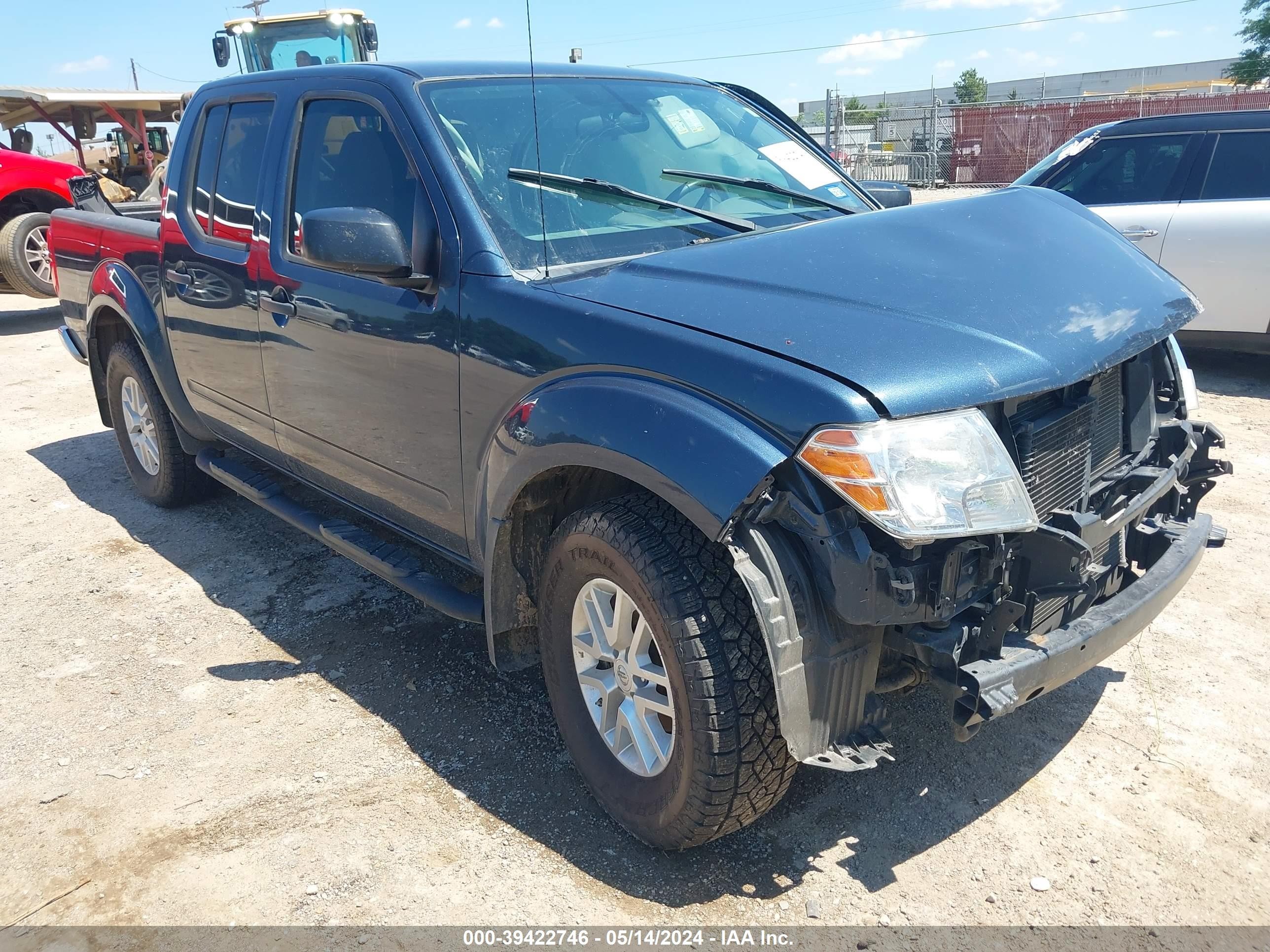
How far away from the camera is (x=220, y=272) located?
3.91m

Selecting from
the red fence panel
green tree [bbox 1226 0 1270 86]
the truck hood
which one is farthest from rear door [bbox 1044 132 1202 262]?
green tree [bbox 1226 0 1270 86]

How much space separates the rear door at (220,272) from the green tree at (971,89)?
148 ft

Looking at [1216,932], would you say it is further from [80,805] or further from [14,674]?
[14,674]

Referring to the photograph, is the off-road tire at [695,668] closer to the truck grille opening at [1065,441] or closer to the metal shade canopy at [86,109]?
the truck grille opening at [1065,441]

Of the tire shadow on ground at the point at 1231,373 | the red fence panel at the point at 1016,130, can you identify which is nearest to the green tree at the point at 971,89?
the red fence panel at the point at 1016,130

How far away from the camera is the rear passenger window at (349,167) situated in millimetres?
3064

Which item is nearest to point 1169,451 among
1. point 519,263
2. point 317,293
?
point 519,263

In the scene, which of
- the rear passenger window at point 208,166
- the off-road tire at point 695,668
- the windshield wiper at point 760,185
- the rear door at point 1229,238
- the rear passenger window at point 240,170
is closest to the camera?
the off-road tire at point 695,668

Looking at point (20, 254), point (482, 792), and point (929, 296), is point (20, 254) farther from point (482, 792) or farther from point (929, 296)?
point (929, 296)

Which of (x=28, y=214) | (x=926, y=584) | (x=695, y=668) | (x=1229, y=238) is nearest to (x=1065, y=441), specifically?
(x=926, y=584)

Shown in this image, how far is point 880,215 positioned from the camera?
2.89 metres

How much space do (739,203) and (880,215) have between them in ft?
1.82

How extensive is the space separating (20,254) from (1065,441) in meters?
11.5

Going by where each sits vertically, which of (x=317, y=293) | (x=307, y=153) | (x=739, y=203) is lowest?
(x=317, y=293)
